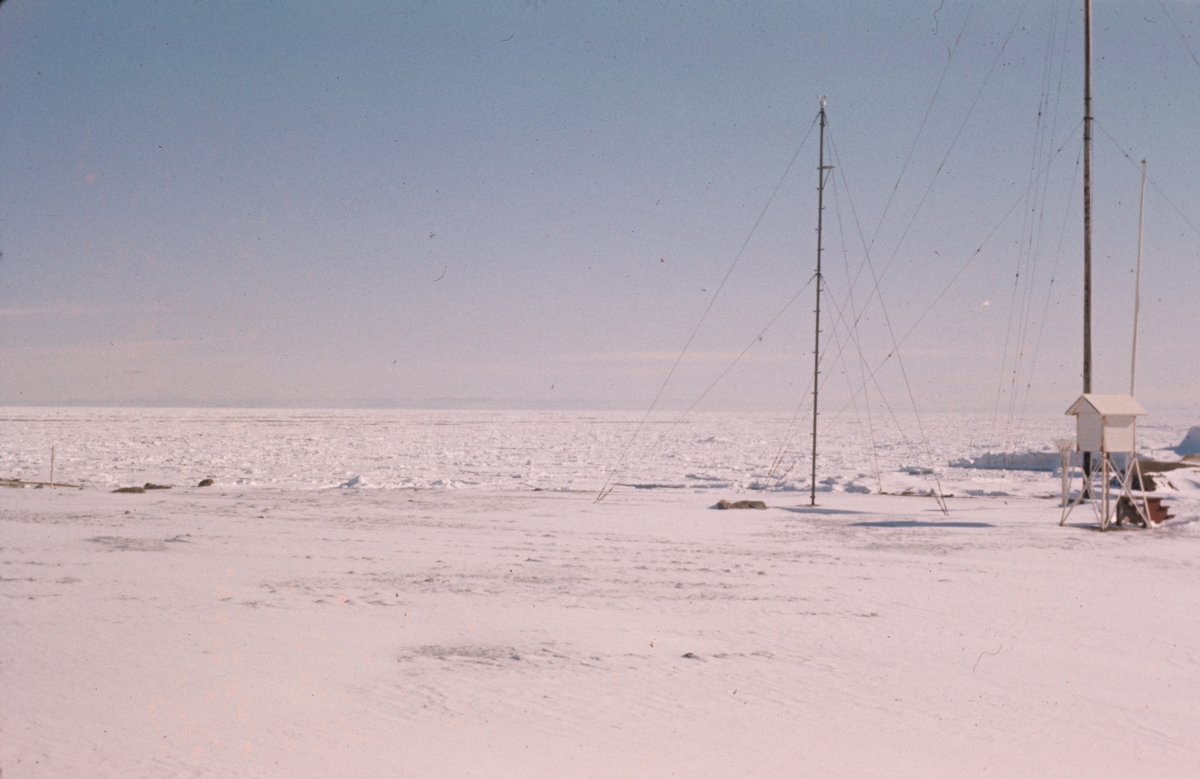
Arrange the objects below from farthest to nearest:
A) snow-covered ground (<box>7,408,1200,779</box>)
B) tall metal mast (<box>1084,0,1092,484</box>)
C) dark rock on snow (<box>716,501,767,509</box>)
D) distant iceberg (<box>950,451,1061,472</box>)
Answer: distant iceberg (<box>950,451,1061,472</box>) < tall metal mast (<box>1084,0,1092,484</box>) < dark rock on snow (<box>716,501,767,509</box>) < snow-covered ground (<box>7,408,1200,779</box>)

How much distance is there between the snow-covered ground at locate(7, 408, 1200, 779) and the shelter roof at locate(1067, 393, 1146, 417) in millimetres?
2337

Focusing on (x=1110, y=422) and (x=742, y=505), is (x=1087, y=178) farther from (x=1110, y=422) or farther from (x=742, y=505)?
(x=742, y=505)

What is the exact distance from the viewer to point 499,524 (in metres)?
17.8

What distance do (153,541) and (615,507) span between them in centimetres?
995

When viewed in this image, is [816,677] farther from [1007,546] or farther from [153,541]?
[153,541]

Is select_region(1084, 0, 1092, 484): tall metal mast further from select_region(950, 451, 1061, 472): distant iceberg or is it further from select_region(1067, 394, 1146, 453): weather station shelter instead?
select_region(950, 451, 1061, 472): distant iceberg

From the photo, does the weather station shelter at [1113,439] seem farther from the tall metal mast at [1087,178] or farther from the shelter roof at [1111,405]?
the tall metal mast at [1087,178]

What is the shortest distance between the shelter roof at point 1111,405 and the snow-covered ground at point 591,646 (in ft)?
7.67

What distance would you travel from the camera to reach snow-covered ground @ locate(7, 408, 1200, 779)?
6.08 meters

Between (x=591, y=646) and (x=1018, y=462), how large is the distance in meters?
32.5

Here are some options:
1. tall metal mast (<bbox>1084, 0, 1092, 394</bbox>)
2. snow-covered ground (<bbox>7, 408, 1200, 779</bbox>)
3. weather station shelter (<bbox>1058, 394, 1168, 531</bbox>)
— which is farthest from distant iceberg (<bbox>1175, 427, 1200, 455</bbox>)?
snow-covered ground (<bbox>7, 408, 1200, 779</bbox>)

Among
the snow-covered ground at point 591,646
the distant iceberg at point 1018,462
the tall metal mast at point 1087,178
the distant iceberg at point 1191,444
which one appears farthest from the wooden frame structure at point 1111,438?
the distant iceberg at point 1191,444

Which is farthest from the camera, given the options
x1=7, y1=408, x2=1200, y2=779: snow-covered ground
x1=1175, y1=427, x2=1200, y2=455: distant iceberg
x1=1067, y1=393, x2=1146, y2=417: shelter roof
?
x1=1175, y1=427, x2=1200, y2=455: distant iceberg

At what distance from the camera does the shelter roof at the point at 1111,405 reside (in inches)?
696
